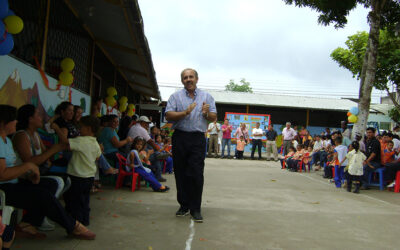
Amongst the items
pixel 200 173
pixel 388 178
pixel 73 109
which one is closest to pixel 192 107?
pixel 200 173

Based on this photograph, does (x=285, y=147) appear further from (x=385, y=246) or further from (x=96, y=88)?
(x=385, y=246)

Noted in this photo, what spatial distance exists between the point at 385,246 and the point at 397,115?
19330 millimetres

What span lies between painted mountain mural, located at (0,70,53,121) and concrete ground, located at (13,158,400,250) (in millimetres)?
1735

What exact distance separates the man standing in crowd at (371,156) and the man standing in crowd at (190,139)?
5328 mm

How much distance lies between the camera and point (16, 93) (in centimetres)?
457

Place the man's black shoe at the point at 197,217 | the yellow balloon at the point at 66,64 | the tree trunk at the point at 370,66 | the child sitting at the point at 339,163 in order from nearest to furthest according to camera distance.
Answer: the man's black shoe at the point at 197,217
the yellow balloon at the point at 66,64
the child sitting at the point at 339,163
the tree trunk at the point at 370,66

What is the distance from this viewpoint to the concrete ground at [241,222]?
339 centimetres


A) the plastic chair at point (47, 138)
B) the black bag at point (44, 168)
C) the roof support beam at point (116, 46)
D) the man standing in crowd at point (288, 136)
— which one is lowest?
the black bag at point (44, 168)

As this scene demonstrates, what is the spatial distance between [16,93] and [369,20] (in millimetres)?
8836

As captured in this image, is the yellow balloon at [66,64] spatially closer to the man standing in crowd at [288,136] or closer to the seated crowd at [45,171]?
the seated crowd at [45,171]

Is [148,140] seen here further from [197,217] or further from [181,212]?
[197,217]

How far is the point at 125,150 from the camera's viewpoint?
272 inches

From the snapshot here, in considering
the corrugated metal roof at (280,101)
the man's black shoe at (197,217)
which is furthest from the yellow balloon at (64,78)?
the corrugated metal roof at (280,101)

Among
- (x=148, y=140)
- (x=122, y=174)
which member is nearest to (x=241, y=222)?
(x=122, y=174)
